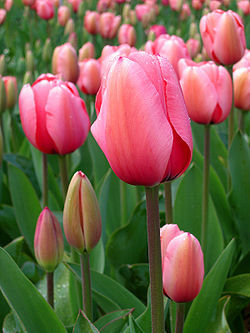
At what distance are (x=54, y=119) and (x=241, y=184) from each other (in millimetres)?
455

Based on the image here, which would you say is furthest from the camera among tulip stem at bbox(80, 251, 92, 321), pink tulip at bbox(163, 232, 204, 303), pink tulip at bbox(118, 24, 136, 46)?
pink tulip at bbox(118, 24, 136, 46)

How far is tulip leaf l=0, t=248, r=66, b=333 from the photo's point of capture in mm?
647

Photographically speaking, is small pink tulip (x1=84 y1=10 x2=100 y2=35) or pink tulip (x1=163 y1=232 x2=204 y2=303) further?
small pink tulip (x1=84 y1=10 x2=100 y2=35)

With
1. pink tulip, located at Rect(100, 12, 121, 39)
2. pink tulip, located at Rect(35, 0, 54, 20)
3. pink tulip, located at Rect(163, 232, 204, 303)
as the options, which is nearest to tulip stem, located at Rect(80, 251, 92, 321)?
pink tulip, located at Rect(163, 232, 204, 303)

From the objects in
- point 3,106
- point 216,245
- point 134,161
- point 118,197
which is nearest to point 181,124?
point 134,161

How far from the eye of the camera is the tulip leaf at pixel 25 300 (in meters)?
0.65

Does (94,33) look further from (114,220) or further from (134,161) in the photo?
(134,161)

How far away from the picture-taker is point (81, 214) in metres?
0.67

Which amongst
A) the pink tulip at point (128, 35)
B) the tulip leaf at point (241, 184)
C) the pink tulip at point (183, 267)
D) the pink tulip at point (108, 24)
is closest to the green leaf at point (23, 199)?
the tulip leaf at point (241, 184)

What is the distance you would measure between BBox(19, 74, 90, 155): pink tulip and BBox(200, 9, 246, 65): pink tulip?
1.21ft

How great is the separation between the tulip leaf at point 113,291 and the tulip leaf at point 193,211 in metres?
0.21

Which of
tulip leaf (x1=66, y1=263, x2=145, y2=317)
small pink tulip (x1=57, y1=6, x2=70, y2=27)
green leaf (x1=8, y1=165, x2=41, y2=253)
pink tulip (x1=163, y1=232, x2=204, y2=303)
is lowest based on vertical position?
tulip leaf (x1=66, y1=263, x2=145, y2=317)

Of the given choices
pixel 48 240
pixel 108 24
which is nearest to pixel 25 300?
pixel 48 240

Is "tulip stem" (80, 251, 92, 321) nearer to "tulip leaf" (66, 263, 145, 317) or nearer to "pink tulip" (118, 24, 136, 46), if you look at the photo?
"tulip leaf" (66, 263, 145, 317)
